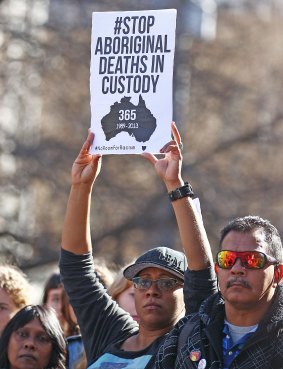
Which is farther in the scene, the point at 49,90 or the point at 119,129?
the point at 49,90

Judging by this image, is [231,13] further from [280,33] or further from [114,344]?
[114,344]

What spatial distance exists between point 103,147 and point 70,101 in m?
15.5

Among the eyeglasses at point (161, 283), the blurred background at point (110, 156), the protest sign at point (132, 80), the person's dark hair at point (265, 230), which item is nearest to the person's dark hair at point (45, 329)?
the eyeglasses at point (161, 283)

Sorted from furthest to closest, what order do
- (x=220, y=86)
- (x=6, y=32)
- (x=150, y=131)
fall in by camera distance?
(x=220, y=86)
(x=6, y=32)
(x=150, y=131)

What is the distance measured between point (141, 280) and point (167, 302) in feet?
0.56

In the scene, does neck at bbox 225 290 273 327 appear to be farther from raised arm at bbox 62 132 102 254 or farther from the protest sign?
raised arm at bbox 62 132 102 254

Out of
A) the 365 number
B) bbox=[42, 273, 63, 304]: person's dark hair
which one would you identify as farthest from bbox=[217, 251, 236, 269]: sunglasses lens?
bbox=[42, 273, 63, 304]: person's dark hair

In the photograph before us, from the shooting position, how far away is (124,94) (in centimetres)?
712

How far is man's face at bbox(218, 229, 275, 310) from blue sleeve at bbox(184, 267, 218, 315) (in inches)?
21.6

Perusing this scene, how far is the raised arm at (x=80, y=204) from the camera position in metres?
7.38

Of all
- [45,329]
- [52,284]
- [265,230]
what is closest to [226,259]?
[265,230]

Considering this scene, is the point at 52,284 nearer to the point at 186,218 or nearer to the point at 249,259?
the point at 186,218

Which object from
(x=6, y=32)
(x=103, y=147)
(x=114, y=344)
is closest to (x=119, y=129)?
(x=103, y=147)

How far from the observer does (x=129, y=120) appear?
7.08 metres
